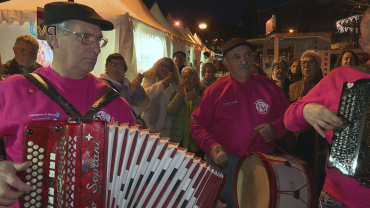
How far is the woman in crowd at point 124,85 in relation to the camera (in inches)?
163

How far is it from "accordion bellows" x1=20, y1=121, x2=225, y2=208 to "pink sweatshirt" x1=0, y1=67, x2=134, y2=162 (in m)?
0.33

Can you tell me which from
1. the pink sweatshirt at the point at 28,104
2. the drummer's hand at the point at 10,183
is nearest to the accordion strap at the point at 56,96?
the pink sweatshirt at the point at 28,104

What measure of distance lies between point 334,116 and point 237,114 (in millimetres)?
1346

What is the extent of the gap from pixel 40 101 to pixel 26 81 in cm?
14

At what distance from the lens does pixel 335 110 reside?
1951mm

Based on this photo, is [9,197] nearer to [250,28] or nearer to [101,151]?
[101,151]

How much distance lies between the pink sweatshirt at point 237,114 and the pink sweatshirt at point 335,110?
0.83m

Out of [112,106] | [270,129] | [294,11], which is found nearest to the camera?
[112,106]

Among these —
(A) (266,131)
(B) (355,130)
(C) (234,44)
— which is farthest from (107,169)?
(C) (234,44)

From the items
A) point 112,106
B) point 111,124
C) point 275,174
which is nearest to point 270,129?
point 275,174

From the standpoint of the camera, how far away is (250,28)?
5909cm

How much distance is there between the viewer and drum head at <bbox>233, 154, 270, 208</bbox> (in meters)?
2.52

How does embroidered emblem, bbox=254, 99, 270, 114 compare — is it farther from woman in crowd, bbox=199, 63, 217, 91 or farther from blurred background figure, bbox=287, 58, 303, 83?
blurred background figure, bbox=287, 58, 303, 83

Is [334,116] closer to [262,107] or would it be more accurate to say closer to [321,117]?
[321,117]
